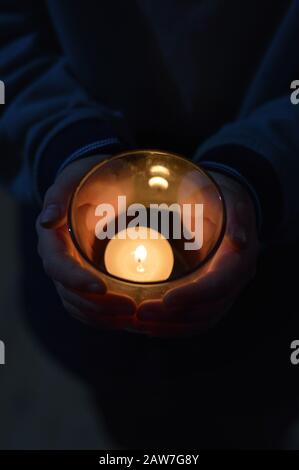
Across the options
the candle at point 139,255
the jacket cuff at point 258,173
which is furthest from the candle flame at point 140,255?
the jacket cuff at point 258,173

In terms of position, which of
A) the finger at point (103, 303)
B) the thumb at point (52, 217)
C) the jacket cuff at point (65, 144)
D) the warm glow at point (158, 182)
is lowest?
the finger at point (103, 303)

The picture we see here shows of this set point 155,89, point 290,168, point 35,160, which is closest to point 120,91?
point 155,89

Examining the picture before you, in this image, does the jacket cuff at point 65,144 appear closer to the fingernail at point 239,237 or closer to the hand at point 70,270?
the hand at point 70,270

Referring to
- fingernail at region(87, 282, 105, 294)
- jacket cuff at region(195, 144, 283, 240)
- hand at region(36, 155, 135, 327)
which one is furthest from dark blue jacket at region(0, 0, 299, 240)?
fingernail at region(87, 282, 105, 294)

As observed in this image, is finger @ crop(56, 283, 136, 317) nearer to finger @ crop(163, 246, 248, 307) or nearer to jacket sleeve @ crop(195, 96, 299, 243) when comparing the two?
finger @ crop(163, 246, 248, 307)

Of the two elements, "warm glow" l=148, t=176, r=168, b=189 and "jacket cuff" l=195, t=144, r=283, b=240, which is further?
"jacket cuff" l=195, t=144, r=283, b=240

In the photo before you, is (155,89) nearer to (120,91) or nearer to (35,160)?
(120,91)
